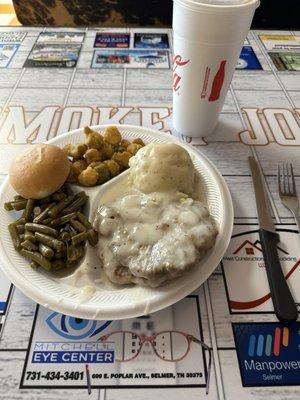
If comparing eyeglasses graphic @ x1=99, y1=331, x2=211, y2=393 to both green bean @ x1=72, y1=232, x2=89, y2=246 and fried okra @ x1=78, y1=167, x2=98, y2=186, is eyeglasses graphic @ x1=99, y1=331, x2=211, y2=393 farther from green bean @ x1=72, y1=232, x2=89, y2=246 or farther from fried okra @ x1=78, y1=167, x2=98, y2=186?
fried okra @ x1=78, y1=167, x2=98, y2=186

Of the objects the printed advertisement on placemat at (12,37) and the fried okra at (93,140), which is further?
the printed advertisement on placemat at (12,37)

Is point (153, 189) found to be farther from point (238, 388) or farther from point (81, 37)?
point (81, 37)

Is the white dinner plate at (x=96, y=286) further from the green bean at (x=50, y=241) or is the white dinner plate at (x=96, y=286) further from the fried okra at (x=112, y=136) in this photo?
the fried okra at (x=112, y=136)

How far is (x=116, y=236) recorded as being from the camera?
82 cm

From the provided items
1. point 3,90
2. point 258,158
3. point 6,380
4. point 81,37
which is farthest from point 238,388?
point 81,37

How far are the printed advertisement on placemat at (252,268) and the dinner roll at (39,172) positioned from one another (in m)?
0.47

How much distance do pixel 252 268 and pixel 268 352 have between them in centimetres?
20

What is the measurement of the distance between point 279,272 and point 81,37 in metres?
1.49

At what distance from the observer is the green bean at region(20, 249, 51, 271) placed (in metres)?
0.80

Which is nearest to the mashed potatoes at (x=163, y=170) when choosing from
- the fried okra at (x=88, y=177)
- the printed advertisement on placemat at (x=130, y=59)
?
the fried okra at (x=88, y=177)

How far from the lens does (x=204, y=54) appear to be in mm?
1029

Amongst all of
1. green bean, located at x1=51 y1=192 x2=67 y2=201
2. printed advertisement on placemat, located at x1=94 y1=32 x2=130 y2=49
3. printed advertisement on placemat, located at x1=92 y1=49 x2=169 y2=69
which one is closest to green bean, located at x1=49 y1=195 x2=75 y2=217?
green bean, located at x1=51 y1=192 x2=67 y2=201

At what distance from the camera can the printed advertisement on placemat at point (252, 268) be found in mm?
805

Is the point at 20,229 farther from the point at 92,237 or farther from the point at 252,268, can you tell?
the point at 252,268
